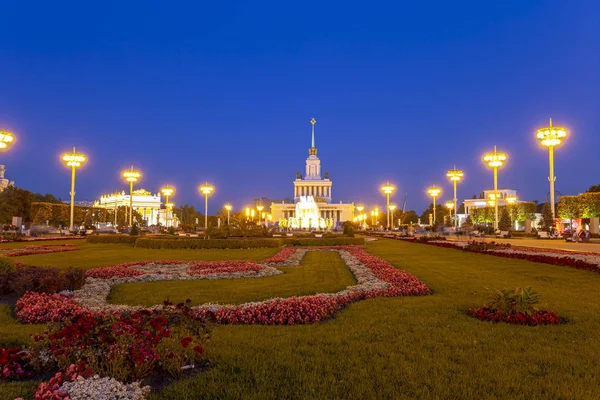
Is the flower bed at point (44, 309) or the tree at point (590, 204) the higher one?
the tree at point (590, 204)

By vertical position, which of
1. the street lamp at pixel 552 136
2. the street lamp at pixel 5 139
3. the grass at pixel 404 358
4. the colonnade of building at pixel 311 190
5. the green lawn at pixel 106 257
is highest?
the colonnade of building at pixel 311 190

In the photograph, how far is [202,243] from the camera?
25.9m

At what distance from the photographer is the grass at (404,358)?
420 centimetres

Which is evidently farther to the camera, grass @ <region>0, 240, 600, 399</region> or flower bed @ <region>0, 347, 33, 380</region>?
flower bed @ <region>0, 347, 33, 380</region>

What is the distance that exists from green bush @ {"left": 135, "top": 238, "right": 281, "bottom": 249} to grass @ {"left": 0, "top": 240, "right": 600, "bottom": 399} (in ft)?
61.5

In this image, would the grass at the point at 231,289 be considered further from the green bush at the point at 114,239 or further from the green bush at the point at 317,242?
the green bush at the point at 114,239

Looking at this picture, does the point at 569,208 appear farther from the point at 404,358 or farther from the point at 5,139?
the point at 5,139

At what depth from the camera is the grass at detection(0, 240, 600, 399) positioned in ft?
13.8

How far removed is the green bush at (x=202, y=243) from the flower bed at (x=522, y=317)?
20.3 metres

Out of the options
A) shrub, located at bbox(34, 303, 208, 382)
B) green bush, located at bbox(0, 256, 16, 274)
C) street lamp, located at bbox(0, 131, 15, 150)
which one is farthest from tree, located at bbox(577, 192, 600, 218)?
street lamp, located at bbox(0, 131, 15, 150)

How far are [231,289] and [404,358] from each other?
19.7ft

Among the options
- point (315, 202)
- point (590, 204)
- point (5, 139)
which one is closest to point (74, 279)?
point (5, 139)

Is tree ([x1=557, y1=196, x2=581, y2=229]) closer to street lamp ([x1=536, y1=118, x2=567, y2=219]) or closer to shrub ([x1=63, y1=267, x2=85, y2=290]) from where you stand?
street lamp ([x1=536, y1=118, x2=567, y2=219])

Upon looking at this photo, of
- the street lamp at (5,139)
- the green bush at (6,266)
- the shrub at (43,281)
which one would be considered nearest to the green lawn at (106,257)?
the green bush at (6,266)
